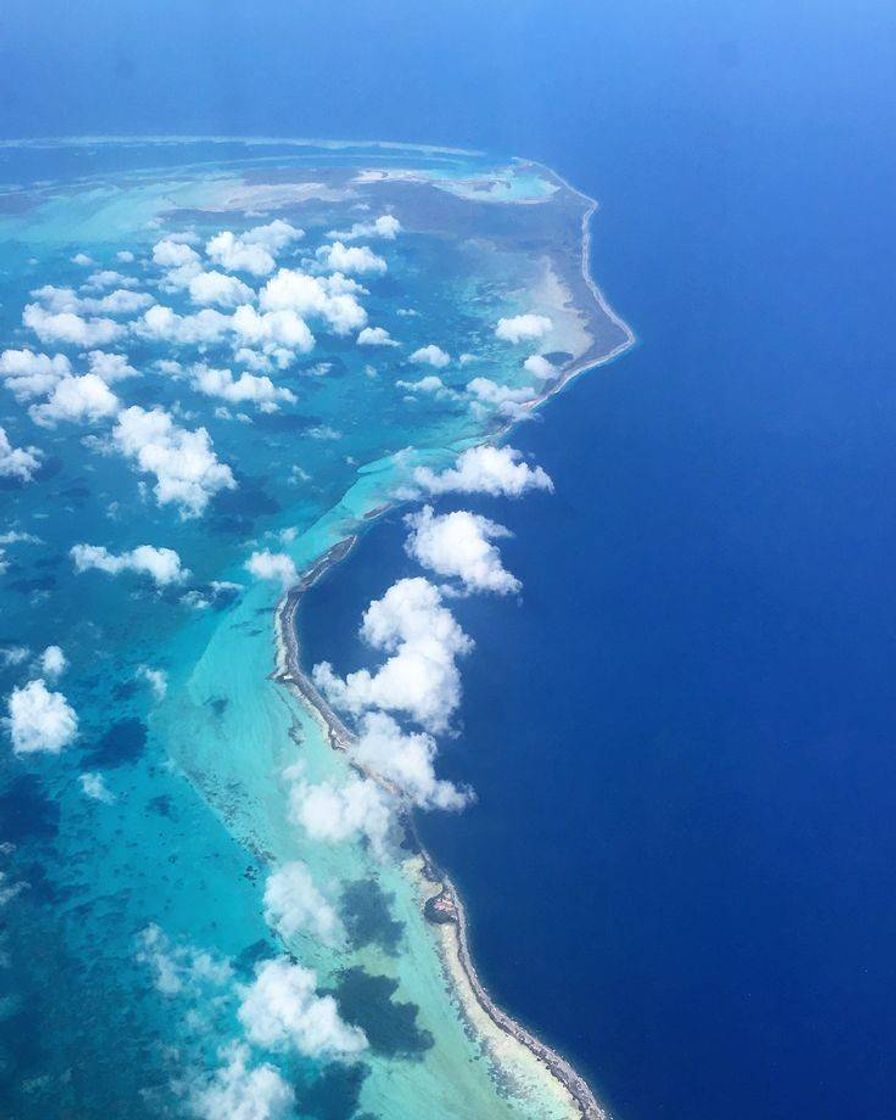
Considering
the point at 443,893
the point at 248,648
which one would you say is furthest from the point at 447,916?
the point at 248,648

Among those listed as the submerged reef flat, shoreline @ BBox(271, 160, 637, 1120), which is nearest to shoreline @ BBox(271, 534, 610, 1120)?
shoreline @ BBox(271, 160, 637, 1120)

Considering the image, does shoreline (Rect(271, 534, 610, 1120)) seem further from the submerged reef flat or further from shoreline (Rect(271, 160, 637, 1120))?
the submerged reef flat

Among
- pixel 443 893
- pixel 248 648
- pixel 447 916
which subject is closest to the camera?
pixel 447 916

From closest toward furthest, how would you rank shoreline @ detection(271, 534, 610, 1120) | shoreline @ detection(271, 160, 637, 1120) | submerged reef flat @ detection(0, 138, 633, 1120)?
shoreline @ detection(271, 534, 610, 1120)
shoreline @ detection(271, 160, 637, 1120)
submerged reef flat @ detection(0, 138, 633, 1120)

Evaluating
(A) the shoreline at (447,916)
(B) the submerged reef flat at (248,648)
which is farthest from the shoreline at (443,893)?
(B) the submerged reef flat at (248,648)

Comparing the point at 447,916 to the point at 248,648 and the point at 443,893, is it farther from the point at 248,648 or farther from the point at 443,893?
the point at 248,648

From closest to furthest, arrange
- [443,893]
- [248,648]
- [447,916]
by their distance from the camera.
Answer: [447,916], [443,893], [248,648]
